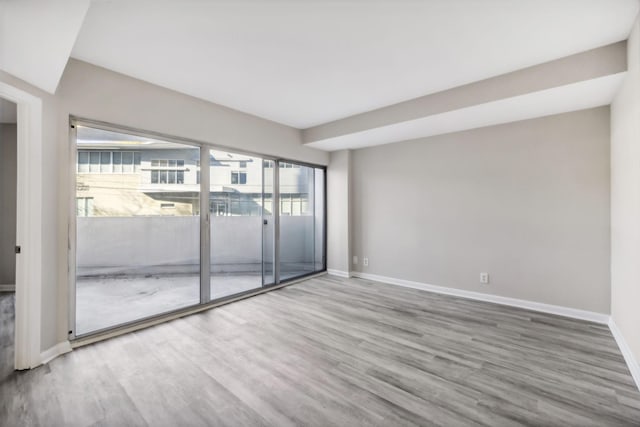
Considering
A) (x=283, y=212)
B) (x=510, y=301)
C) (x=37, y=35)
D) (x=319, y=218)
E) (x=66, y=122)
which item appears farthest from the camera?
(x=319, y=218)

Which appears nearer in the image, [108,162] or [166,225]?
[108,162]

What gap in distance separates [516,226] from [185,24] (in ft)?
13.5

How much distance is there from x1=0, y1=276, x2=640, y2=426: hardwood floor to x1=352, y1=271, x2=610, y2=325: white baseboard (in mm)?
157

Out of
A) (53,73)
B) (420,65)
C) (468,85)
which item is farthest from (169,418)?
(468,85)

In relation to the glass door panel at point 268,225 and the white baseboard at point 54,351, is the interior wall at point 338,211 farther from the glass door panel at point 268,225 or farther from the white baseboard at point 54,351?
the white baseboard at point 54,351

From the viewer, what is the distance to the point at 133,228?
2.99 metres

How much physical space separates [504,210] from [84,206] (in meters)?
4.77

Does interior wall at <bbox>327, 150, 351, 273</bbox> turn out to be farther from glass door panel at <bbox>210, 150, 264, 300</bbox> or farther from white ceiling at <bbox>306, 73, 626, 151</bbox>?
glass door panel at <bbox>210, 150, 264, 300</bbox>

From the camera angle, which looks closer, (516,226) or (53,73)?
(53,73)

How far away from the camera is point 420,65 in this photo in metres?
2.55

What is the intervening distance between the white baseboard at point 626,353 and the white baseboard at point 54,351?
445 centimetres

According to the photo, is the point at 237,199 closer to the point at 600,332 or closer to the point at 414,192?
the point at 414,192

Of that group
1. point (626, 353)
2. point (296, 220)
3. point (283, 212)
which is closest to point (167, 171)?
point (283, 212)

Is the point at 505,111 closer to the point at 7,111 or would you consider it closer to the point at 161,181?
the point at 161,181
